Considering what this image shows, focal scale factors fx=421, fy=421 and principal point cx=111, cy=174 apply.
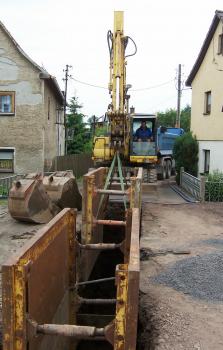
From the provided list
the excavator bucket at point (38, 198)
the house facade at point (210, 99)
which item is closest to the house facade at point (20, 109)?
the house facade at point (210, 99)

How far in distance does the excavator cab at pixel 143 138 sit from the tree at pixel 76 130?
20103 millimetres

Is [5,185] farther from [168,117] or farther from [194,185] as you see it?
[168,117]

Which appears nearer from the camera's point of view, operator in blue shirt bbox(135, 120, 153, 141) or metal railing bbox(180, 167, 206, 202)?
metal railing bbox(180, 167, 206, 202)

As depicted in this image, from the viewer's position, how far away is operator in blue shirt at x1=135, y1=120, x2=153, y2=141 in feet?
57.3

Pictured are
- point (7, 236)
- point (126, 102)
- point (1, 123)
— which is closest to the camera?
point (7, 236)

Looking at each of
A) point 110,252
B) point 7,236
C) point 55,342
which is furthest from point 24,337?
point 110,252

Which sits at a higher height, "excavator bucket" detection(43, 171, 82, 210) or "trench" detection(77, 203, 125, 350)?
"excavator bucket" detection(43, 171, 82, 210)

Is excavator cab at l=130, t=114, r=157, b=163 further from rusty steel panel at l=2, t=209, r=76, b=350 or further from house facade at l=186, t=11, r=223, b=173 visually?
rusty steel panel at l=2, t=209, r=76, b=350

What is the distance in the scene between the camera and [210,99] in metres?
19.7

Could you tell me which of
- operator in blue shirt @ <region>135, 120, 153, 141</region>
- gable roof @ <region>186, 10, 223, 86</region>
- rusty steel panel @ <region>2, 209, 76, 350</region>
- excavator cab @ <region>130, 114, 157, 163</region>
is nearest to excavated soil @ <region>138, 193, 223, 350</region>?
rusty steel panel @ <region>2, 209, 76, 350</region>

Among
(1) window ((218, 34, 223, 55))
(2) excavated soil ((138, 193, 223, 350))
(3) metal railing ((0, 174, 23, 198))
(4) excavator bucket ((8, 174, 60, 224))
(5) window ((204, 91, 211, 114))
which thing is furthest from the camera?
(5) window ((204, 91, 211, 114))

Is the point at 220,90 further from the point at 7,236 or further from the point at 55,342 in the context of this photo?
the point at 55,342

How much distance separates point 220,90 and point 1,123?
1045 cm

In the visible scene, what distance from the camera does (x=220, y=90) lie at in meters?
17.9
